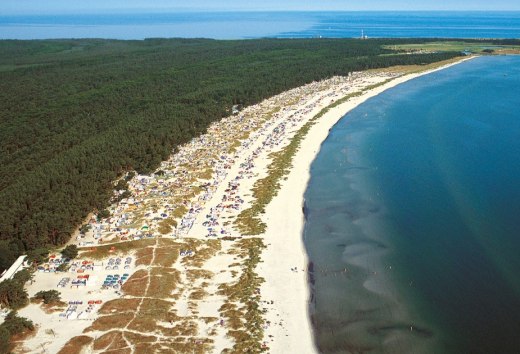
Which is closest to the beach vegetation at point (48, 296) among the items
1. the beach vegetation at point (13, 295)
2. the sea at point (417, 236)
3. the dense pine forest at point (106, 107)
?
the beach vegetation at point (13, 295)

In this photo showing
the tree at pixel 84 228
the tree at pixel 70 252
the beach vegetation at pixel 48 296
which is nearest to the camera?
the beach vegetation at pixel 48 296

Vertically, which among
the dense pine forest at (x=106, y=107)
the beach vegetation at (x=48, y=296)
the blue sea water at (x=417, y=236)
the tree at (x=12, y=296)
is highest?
the dense pine forest at (x=106, y=107)

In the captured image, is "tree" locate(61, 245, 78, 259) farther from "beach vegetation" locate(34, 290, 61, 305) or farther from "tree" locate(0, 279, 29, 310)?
"tree" locate(0, 279, 29, 310)

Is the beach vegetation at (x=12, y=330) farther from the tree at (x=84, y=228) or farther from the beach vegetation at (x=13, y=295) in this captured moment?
the tree at (x=84, y=228)

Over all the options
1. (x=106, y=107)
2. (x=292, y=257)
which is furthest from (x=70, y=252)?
(x=106, y=107)

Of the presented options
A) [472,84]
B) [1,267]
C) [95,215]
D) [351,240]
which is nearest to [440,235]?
[351,240]

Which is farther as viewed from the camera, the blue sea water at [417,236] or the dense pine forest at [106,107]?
the dense pine forest at [106,107]
